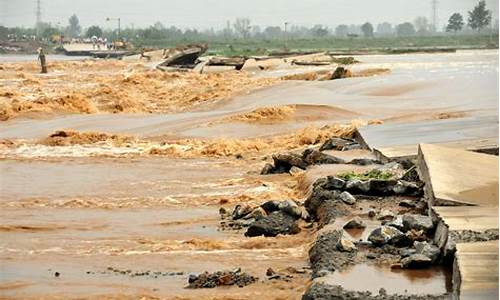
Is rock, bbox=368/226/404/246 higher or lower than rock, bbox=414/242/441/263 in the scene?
lower

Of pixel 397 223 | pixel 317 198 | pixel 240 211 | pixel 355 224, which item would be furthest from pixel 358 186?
pixel 397 223

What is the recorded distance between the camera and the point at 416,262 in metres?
5.08

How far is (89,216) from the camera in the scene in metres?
8.63

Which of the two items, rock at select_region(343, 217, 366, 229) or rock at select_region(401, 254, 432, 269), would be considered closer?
rock at select_region(401, 254, 432, 269)

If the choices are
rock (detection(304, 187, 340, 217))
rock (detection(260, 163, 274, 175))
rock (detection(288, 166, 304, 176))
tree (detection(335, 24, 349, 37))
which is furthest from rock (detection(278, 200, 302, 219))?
tree (detection(335, 24, 349, 37))

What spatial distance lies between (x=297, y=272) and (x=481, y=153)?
2964mm

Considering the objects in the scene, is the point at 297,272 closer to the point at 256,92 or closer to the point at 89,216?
the point at 89,216

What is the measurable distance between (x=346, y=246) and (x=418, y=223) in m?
0.53

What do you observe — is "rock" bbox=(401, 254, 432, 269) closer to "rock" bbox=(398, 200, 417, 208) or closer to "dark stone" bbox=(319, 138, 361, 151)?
"rock" bbox=(398, 200, 417, 208)

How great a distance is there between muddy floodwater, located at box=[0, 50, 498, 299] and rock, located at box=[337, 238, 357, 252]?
0.97 ft

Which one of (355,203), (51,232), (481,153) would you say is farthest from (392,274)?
(51,232)

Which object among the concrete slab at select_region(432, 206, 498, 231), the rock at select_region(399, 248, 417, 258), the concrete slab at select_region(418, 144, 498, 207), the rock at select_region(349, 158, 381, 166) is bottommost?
the rock at select_region(399, 248, 417, 258)

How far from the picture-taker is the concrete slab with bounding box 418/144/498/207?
5.93 metres

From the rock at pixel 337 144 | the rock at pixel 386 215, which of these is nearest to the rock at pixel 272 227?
the rock at pixel 386 215
